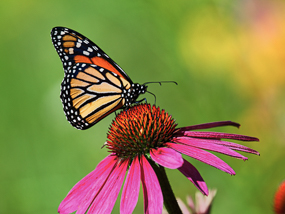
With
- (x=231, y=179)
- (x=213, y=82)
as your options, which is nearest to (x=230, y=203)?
(x=231, y=179)

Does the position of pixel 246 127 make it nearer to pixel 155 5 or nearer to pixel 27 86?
pixel 155 5

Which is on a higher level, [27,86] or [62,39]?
[27,86]

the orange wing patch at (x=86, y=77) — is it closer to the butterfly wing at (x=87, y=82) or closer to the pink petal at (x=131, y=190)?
the butterfly wing at (x=87, y=82)

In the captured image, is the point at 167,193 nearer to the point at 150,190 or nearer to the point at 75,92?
the point at 150,190

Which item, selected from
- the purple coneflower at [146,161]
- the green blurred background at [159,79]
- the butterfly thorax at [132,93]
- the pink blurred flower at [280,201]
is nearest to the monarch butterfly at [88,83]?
the butterfly thorax at [132,93]

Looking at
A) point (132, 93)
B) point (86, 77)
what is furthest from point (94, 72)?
point (132, 93)

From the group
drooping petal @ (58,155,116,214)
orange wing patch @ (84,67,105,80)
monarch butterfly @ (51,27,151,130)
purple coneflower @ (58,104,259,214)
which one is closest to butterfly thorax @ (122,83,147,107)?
monarch butterfly @ (51,27,151,130)
